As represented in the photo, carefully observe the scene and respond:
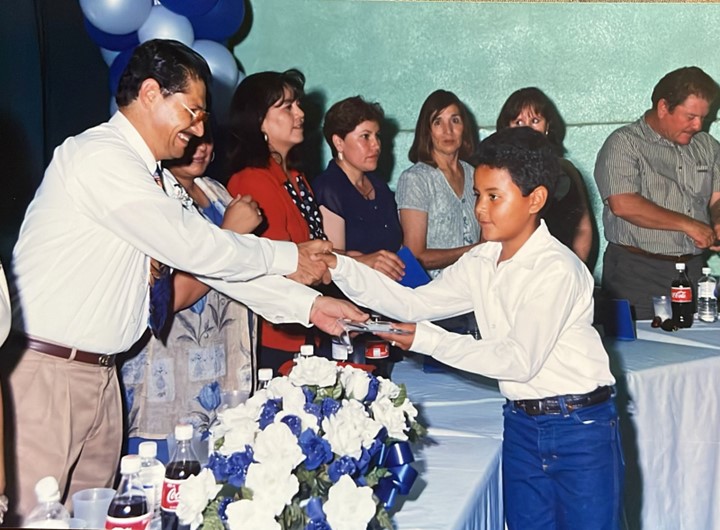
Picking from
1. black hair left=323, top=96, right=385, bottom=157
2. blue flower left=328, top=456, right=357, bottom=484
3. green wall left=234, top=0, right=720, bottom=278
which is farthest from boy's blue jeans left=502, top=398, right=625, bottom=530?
green wall left=234, top=0, right=720, bottom=278

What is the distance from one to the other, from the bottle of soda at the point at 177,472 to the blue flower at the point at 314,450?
0.64ft

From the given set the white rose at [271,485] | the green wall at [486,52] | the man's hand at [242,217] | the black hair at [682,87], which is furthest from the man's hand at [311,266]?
the green wall at [486,52]

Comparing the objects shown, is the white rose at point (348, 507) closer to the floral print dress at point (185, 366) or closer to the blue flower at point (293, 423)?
the blue flower at point (293, 423)

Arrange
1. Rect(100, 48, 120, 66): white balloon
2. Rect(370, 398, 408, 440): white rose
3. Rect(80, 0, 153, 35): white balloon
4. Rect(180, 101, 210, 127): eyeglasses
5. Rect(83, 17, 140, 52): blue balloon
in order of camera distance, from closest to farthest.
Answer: Rect(370, 398, 408, 440): white rose → Rect(180, 101, 210, 127): eyeglasses → Rect(80, 0, 153, 35): white balloon → Rect(83, 17, 140, 52): blue balloon → Rect(100, 48, 120, 66): white balloon

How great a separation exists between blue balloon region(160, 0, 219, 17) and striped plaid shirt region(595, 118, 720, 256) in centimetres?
194

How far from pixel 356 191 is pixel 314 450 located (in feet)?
7.57

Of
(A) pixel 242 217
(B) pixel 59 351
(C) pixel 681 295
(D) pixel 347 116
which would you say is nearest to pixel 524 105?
Answer: (D) pixel 347 116

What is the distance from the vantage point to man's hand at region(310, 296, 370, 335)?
2.39 metres

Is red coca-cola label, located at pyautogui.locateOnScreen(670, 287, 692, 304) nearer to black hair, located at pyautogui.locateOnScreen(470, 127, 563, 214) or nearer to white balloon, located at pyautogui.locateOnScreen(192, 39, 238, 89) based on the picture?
black hair, located at pyautogui.locateOnScreen(470, 127, 563, 214)

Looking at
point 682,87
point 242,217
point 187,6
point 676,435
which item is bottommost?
point 676,435

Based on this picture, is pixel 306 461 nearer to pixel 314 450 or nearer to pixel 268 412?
pixel 314 450

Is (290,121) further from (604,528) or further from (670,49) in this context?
(670,49)

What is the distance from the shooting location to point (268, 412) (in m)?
A: 1.51

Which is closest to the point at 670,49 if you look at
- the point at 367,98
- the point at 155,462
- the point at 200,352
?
the point at 367,98
